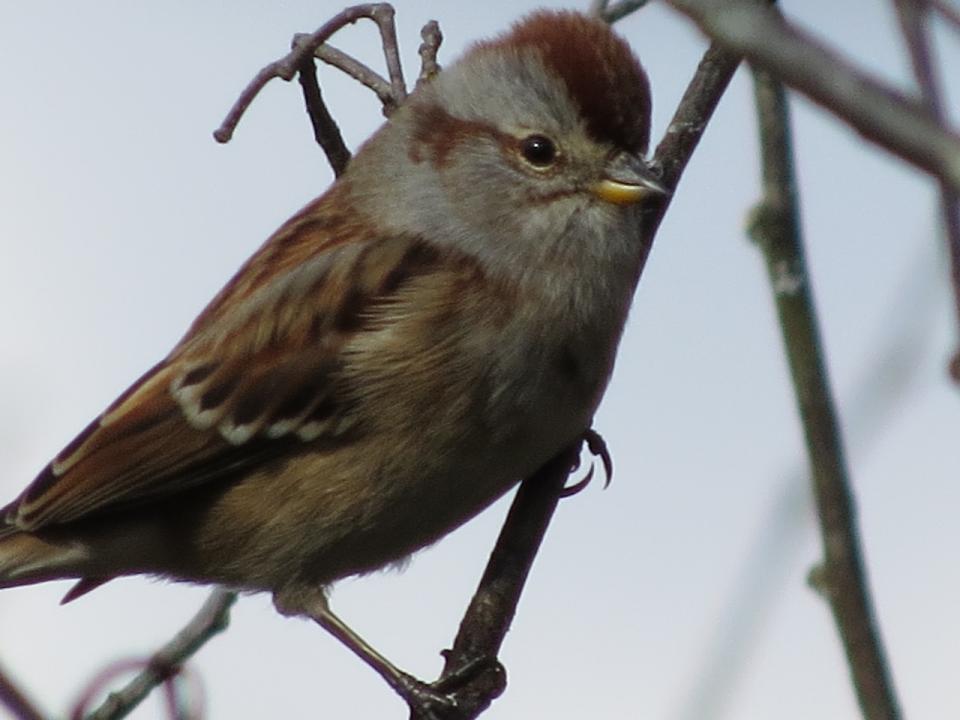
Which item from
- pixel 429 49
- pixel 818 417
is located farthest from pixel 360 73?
pixel 818 417

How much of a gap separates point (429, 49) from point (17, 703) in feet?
13.0

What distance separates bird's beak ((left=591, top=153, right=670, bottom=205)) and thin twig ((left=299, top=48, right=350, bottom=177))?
1026 mm

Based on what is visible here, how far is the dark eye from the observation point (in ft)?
13.8

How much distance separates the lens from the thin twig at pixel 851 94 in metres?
1.06

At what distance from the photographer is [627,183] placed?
402 cm

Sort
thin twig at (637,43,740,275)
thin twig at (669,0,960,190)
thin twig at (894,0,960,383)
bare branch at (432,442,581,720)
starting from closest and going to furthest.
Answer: thin twig at (669,0,960,190), thin twig at (894,0,960,383), bare branch at (432,442,581,720), thin twig at (637,43,740,275)

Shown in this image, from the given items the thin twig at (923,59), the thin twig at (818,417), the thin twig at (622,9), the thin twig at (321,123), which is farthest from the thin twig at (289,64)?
the thin twig at (923,59)

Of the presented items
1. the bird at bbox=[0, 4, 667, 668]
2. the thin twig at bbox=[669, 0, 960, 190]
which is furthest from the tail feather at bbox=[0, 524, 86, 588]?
the thin twig at bbox=[669, 0, 960, 190]

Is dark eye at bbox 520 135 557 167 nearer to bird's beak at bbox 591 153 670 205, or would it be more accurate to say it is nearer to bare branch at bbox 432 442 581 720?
bird's beak at bbox 591 153 670 205

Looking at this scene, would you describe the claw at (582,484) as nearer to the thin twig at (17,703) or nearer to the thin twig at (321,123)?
the thin twig at (321,123)

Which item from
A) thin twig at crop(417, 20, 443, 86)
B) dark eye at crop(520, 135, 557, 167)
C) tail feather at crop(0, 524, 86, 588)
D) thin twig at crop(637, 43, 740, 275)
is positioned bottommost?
tail feather at crop(0, 524, 86, 588)

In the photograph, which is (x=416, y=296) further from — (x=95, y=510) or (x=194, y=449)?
(x=95, y=510)

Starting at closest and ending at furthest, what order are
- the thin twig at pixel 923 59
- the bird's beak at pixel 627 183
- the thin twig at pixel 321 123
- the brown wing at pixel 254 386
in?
1. the thin twig at pixel 923 59
2. the bird's beak at pixel 627 183
3. the brown wing at pixel 254 386
4. the thin twig at pixel 321 123

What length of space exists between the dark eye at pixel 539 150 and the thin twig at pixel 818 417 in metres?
2.02
